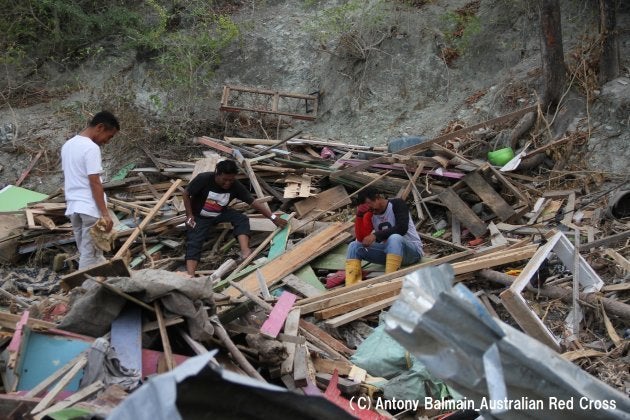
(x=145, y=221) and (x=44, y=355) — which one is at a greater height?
(x=44, y=355)

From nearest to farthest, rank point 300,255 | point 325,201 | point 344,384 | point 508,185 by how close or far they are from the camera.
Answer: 1. point 344,384
2. point 300,255
3. point 508,185
4. point 325,201

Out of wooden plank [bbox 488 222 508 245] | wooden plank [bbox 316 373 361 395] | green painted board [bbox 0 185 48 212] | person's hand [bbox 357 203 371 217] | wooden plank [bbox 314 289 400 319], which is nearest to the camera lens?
wooden plank [bbox 316 373 361 395]

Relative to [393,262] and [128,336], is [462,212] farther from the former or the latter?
[128,336]

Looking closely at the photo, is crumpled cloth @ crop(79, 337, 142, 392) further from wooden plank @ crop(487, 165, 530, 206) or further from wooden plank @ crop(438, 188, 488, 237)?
wooden plank @ crop(487, 165, 530, 206)

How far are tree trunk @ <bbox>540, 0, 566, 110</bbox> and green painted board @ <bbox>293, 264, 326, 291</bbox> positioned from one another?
4.87 metres

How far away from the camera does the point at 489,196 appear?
9.57 metres

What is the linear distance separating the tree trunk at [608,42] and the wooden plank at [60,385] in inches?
351

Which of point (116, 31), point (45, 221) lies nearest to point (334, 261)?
point (45, 221)

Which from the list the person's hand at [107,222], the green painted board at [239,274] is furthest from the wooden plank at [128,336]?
the green painted board at [239,274]

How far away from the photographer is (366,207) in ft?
26.9

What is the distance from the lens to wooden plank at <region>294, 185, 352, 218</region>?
10109 mm

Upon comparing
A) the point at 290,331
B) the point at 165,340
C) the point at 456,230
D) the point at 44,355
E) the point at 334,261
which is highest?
the point at 44,355

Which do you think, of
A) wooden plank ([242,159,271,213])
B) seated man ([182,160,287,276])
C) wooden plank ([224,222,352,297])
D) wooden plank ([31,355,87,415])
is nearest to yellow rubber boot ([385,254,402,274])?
wooden plank ([224,222,352,297])

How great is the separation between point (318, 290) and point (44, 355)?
352 centimetres
